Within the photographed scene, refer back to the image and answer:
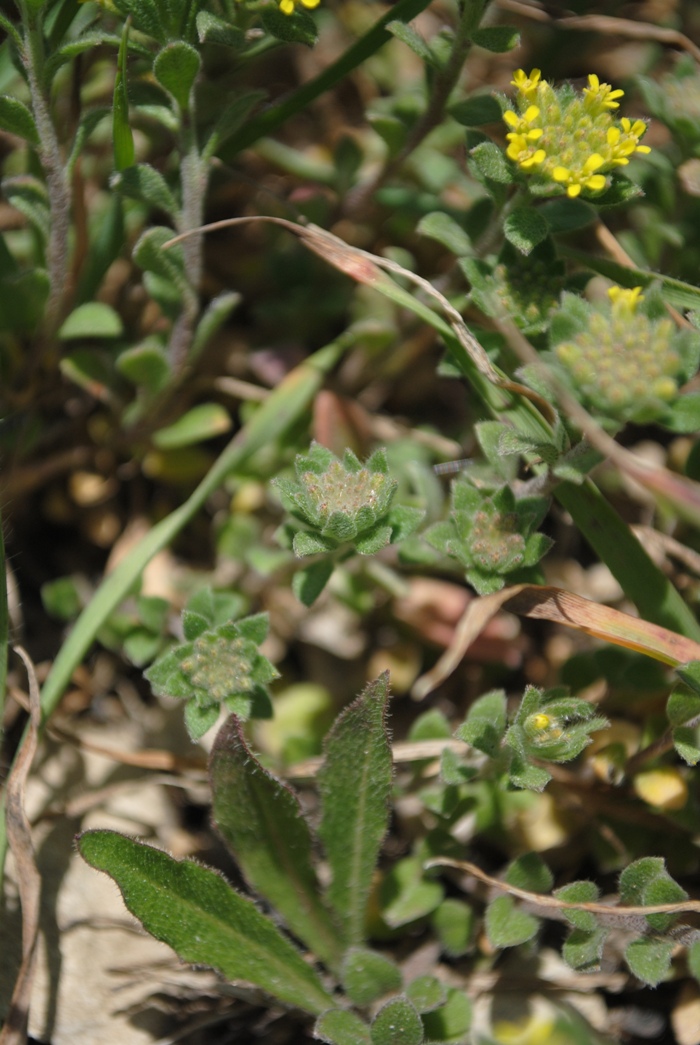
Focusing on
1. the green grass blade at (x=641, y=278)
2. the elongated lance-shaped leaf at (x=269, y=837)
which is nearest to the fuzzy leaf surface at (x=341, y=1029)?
the elongated lance-shaped leaf at (x=269, y=837)

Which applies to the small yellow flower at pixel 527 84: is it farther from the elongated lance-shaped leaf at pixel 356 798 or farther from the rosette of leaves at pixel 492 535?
the elongated lance-shaped leaf at pixel 356 798

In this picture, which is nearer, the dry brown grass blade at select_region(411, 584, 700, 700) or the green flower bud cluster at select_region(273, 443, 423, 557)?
the green flower bud cluster at select_region(273, 443, 423, 557)

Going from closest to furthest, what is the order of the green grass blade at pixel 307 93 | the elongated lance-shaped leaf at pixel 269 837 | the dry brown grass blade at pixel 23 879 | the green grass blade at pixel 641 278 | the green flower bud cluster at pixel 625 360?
the green flower bud cluster at pixel 625 360 < the dry brown grass blade at pixel 23 879 < the elongated lance-shaped leaf at pixel 269 837 < the green grass blade at pixel 641 278 < the green grass blade at pixel 307 93

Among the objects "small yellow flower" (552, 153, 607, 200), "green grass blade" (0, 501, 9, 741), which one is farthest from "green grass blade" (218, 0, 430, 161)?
"green grass blade" (0, 501, 9, 741)

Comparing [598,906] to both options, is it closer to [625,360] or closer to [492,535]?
[492,535]

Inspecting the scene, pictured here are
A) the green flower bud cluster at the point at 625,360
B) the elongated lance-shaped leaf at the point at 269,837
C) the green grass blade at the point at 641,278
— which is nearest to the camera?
the green flower bud cluster at the point at 625,360

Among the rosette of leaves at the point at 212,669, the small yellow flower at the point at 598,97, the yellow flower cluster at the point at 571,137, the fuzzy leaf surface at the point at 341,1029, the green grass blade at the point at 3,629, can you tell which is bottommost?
the fuzzy leaf surface at the point at 341,1029

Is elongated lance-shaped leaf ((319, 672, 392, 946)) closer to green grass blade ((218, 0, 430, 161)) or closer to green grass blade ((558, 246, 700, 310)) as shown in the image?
green grass blade ((558, 246, 700, 310))
